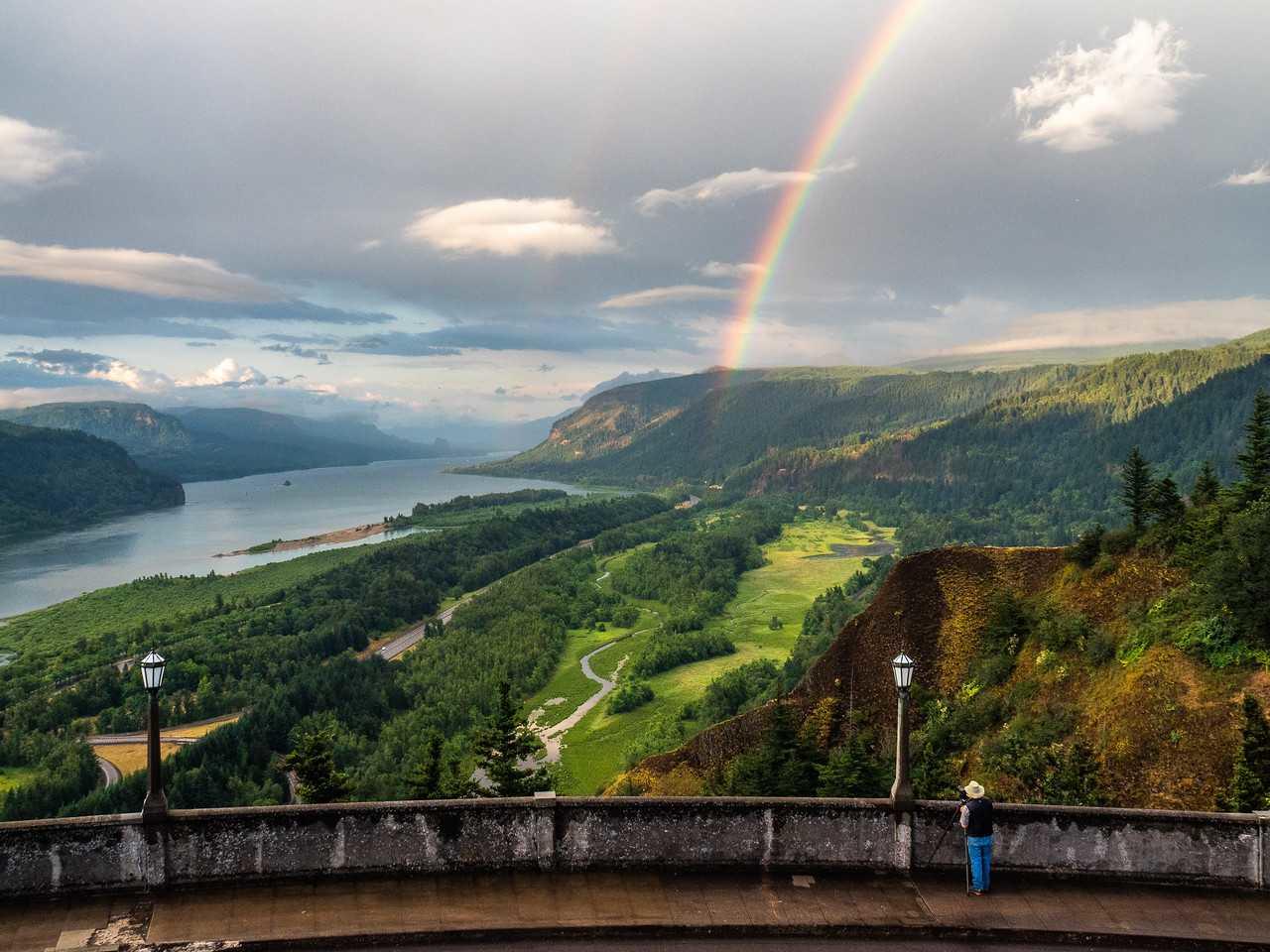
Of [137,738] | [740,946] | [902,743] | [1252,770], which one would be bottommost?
[137,738]

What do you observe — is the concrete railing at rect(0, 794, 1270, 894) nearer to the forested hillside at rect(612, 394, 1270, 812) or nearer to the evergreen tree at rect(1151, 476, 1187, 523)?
the forested hillside at rect(612, 394, 1270, 812)

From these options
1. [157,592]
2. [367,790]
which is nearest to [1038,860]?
[367,790]

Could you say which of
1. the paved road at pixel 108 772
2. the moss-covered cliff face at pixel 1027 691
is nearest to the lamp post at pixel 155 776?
the moss-covered cliff face at pixel 1027 691

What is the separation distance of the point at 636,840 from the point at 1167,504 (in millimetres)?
37257

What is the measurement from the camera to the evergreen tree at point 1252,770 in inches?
841

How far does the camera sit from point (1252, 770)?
859 inches

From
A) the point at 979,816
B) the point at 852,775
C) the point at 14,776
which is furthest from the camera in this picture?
the point at 14,776

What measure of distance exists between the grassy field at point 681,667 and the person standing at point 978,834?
4713 cm

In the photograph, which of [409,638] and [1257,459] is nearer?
[1257,459]

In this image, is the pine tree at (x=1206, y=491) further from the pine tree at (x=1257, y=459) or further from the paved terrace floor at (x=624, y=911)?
the paved terrace floor at (x=624, y=911)

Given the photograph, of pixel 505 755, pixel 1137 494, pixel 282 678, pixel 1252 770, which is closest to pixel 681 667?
pixel 282 678

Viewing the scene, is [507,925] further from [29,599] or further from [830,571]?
[29,599]

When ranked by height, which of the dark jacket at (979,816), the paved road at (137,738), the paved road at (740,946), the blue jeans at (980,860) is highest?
the dark jacket at (979,816)

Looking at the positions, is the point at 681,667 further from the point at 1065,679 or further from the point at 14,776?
the point at 1065,679
